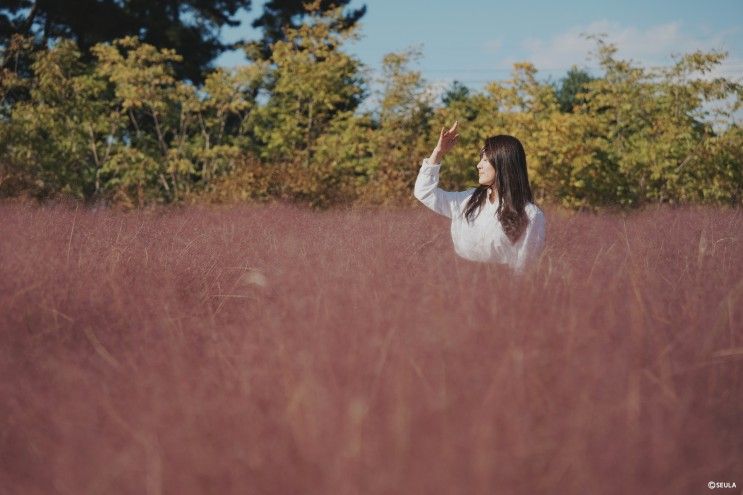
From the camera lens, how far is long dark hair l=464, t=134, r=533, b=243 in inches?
145

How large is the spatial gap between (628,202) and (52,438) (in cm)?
1448

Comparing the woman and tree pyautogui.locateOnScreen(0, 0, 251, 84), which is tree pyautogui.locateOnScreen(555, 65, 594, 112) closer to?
tree pyautogui.locateOnScreen(0, 0, 251, 84)

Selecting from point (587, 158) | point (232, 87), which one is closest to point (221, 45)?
point (232, 87)

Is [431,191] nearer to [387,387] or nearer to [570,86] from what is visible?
[387,387]

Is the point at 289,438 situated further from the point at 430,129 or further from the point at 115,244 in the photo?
the point at 430,129

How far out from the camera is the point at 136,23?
64.3 feet

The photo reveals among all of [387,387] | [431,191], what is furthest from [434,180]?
[387,387]

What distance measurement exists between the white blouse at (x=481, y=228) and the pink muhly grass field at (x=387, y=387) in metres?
0.98

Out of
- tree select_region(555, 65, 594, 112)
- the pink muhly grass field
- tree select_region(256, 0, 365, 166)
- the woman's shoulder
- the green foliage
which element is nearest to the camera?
the pink muhly grass field

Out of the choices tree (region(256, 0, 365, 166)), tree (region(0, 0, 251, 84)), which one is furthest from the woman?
tree (region(0, 0, 251, 84))

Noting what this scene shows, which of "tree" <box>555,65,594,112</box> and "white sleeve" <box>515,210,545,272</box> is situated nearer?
"white sleeve" <box>515,210,545,272</box>

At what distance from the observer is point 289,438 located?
1333mm

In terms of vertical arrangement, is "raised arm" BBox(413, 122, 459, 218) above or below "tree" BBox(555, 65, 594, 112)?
below

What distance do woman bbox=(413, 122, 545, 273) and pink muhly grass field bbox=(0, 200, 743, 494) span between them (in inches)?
40.7
